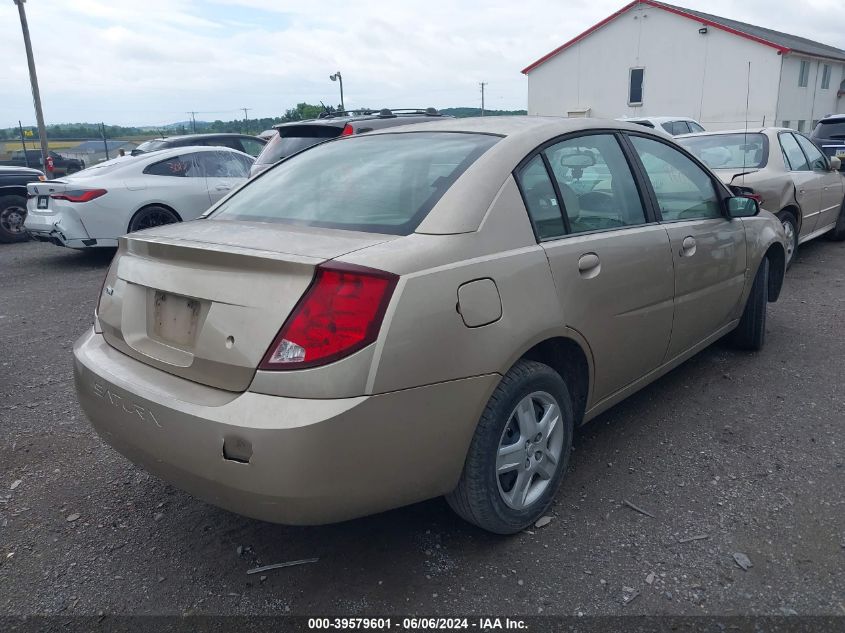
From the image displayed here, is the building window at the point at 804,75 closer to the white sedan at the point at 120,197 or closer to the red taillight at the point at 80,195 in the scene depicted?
the white sedan at the point at 120,197

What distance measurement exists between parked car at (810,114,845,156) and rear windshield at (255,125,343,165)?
1141 centimetres

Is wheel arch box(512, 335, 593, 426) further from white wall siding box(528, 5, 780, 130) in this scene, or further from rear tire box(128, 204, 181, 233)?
white wall siding box(528, 5, 780, 130)

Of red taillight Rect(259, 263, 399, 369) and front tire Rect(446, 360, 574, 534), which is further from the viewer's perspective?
front tire Rect(446, 360, 574, 534)

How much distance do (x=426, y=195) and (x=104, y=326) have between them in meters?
1.42

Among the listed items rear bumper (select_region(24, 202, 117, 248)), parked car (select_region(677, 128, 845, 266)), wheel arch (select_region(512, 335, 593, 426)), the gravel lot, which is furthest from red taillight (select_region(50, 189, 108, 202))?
wheel arch (select_region(512, 335, 593, 426))

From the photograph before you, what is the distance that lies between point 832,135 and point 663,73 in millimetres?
17679

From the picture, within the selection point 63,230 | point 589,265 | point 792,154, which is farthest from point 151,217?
point 792,154

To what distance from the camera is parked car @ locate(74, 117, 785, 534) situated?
2.03 m

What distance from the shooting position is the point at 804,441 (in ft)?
11.1

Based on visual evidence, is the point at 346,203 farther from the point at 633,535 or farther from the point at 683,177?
the point at 683,177

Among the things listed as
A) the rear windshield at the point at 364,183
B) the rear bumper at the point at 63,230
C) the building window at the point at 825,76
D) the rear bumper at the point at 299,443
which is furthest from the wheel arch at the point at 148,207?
the building window at the point at 825,76

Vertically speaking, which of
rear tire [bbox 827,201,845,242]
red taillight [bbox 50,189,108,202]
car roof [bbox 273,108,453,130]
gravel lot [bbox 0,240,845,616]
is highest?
car roof [bbox 273,108,453,130]

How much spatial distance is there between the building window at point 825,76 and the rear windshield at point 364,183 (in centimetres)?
3677

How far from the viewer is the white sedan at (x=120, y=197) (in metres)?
8.14
